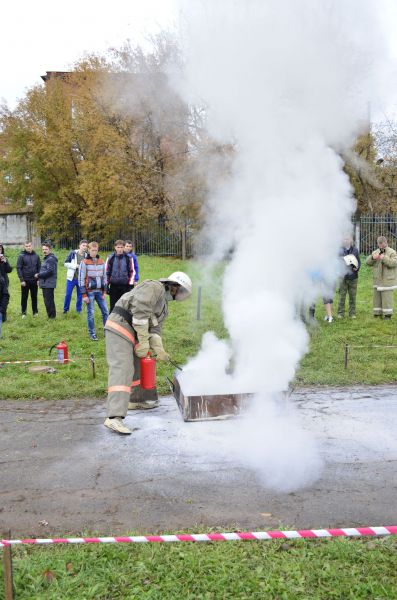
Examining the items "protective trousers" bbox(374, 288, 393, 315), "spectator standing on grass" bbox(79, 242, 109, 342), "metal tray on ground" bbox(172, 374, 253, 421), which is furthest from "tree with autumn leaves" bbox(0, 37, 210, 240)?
"protective trousers" bbox(374, 288, 393, 315)

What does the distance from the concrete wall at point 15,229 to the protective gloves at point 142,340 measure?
2665 centimetres

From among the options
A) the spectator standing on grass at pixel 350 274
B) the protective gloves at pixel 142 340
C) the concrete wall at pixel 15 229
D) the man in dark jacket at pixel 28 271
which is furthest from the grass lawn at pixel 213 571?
the concrete wall at pixel 15 229

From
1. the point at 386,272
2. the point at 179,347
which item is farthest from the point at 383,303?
the point at 179,347

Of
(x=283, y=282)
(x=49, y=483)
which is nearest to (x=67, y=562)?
(x=49, y=483)

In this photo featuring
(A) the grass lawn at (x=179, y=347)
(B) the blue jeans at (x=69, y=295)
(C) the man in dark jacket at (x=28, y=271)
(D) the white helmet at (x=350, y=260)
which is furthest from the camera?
(B) the blue jeans at (x=69, y=295)

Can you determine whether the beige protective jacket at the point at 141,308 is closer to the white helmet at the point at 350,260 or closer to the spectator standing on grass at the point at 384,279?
the white helmet at the point at 350,260

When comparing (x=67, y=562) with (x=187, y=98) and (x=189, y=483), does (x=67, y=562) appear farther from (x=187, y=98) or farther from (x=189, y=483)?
(x=187, y=98)

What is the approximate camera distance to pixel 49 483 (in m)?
4.79

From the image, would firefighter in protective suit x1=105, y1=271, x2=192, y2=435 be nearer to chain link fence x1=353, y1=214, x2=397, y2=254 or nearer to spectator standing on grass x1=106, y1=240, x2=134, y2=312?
spectator standing on grass x1=106, y1=240, x2=134, y2=312

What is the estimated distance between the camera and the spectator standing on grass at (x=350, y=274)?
38.3 ft

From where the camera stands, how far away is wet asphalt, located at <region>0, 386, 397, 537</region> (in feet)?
13.5

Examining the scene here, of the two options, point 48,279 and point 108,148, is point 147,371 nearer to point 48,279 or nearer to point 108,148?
point 48,279

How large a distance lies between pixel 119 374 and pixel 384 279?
772cm

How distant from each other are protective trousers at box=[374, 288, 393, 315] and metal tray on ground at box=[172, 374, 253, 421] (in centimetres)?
687
